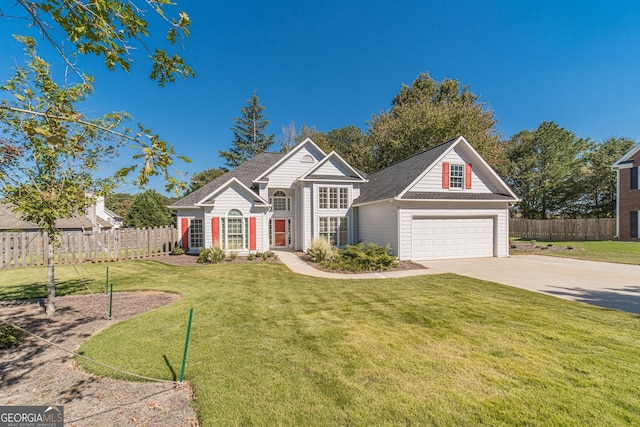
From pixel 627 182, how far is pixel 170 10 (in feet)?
108

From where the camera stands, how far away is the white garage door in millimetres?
14125

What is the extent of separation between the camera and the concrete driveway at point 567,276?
7254mm

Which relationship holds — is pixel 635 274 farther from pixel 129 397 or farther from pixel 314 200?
pixel 129 397

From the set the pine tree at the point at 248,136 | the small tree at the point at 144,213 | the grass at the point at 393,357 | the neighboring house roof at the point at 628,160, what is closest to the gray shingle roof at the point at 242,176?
the grass at the point at 393,357

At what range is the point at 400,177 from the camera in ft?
52.8

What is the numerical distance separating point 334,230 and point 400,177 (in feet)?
16.7

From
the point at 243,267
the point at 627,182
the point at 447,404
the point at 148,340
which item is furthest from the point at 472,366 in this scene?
the point at 627,182

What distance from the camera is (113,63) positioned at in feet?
9.53

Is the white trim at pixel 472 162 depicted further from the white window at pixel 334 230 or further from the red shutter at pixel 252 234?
the red shutter at pixel 252 234

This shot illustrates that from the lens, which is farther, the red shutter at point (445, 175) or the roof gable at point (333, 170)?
the roof gable at point (333, 170)

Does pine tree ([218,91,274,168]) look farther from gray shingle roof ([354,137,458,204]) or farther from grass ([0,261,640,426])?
grass ([0,261,640,426])

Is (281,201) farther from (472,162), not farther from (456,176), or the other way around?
(472,162)

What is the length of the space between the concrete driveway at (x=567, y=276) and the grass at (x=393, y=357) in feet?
3.49

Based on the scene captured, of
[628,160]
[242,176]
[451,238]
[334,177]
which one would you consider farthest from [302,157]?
[628,160]
